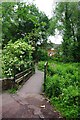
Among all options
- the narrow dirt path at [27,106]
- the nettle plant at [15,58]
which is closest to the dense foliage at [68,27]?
the nettle plant at [15,58]

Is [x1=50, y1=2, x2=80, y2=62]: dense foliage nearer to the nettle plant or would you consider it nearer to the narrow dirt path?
the nettle plant

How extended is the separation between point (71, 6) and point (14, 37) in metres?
8.67

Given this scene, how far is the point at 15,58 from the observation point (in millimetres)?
10969

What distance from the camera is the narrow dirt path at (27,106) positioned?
18.2 feet

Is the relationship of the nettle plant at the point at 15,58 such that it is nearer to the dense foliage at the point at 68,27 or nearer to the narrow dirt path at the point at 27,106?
the narrow dirt path at the point at 27,106

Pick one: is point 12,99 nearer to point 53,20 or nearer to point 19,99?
point 19,99

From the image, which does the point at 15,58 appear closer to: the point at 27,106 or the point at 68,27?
the point at 27,106

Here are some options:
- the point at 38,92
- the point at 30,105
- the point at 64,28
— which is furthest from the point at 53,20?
the point at 30,105

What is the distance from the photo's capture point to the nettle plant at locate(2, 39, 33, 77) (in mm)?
10567

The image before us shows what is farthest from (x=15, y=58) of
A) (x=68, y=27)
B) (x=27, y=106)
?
(x=68, y=27)

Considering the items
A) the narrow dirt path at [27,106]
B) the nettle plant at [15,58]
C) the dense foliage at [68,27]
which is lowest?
the narrow dirt path at [27,106]

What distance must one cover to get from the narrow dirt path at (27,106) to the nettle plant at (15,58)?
8.41 feet

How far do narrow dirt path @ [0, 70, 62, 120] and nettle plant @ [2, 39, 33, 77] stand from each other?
2564mm

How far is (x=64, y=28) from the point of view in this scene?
27.4 m
